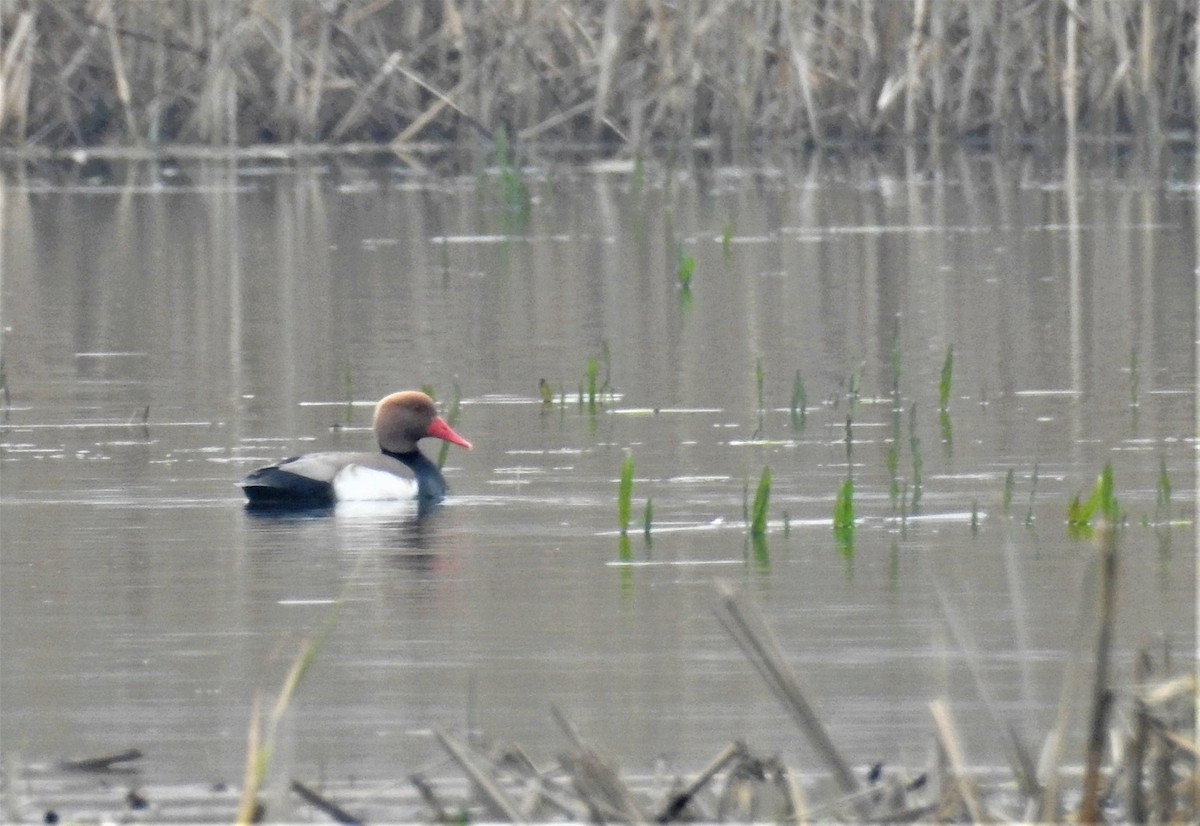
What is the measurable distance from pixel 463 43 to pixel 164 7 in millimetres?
2292

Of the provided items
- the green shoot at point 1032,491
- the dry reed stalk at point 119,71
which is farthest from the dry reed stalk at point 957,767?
the dry reed stalk at point 119,71

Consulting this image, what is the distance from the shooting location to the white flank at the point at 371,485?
26.5ft

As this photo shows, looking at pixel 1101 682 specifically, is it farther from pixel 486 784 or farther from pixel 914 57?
pixel 914 57

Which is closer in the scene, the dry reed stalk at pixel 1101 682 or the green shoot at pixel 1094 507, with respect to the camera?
the dry reed stalk at pixel 1101 682

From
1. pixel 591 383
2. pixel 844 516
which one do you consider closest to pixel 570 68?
pixel 591 383

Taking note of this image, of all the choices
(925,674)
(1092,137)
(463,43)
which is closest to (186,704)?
(925,674)

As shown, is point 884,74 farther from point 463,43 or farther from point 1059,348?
point 1059,348

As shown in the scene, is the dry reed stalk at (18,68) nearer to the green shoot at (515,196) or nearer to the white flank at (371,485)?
the green shoot at (515,196)

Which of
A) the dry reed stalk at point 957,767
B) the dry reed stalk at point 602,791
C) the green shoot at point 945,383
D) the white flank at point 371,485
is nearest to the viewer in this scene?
the dry reed stalk at point 957,767

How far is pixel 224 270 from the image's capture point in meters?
15.1

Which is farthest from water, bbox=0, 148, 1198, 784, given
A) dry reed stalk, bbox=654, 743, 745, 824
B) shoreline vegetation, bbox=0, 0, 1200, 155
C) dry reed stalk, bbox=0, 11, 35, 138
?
shoreline vegetation, bbox=0, 0, 1200, 155

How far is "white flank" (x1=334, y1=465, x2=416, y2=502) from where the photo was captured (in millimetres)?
8062

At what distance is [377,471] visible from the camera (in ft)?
26.7

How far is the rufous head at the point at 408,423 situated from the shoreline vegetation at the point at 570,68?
13.0 meters
